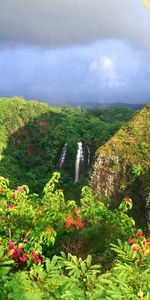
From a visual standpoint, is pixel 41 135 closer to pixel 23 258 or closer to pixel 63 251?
pixel 63 251

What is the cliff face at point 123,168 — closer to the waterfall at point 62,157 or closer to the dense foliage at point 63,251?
the dense foliage at point 63,251

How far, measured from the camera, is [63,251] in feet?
45.6

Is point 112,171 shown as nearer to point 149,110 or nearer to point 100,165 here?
point 100,165

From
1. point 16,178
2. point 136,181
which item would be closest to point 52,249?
point 136,181

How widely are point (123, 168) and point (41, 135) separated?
90.1 meters

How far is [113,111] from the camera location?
176625 mm

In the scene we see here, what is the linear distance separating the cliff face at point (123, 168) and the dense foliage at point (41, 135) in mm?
53360

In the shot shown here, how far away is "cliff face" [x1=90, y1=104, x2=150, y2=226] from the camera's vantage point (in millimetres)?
62750

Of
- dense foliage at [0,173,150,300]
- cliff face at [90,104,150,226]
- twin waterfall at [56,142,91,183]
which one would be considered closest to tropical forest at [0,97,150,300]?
dense foliage at [0,173,150,300]

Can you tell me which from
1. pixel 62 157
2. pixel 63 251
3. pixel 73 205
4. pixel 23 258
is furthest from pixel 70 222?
pixel 62 157

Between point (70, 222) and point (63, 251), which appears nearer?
point (70, 222)

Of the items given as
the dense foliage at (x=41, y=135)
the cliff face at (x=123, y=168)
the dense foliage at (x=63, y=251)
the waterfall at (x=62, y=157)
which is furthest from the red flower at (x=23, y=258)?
the waterfall at (x=62, y=157)

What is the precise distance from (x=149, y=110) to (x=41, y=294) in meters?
72.5

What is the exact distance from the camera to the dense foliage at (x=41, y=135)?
134 metres
